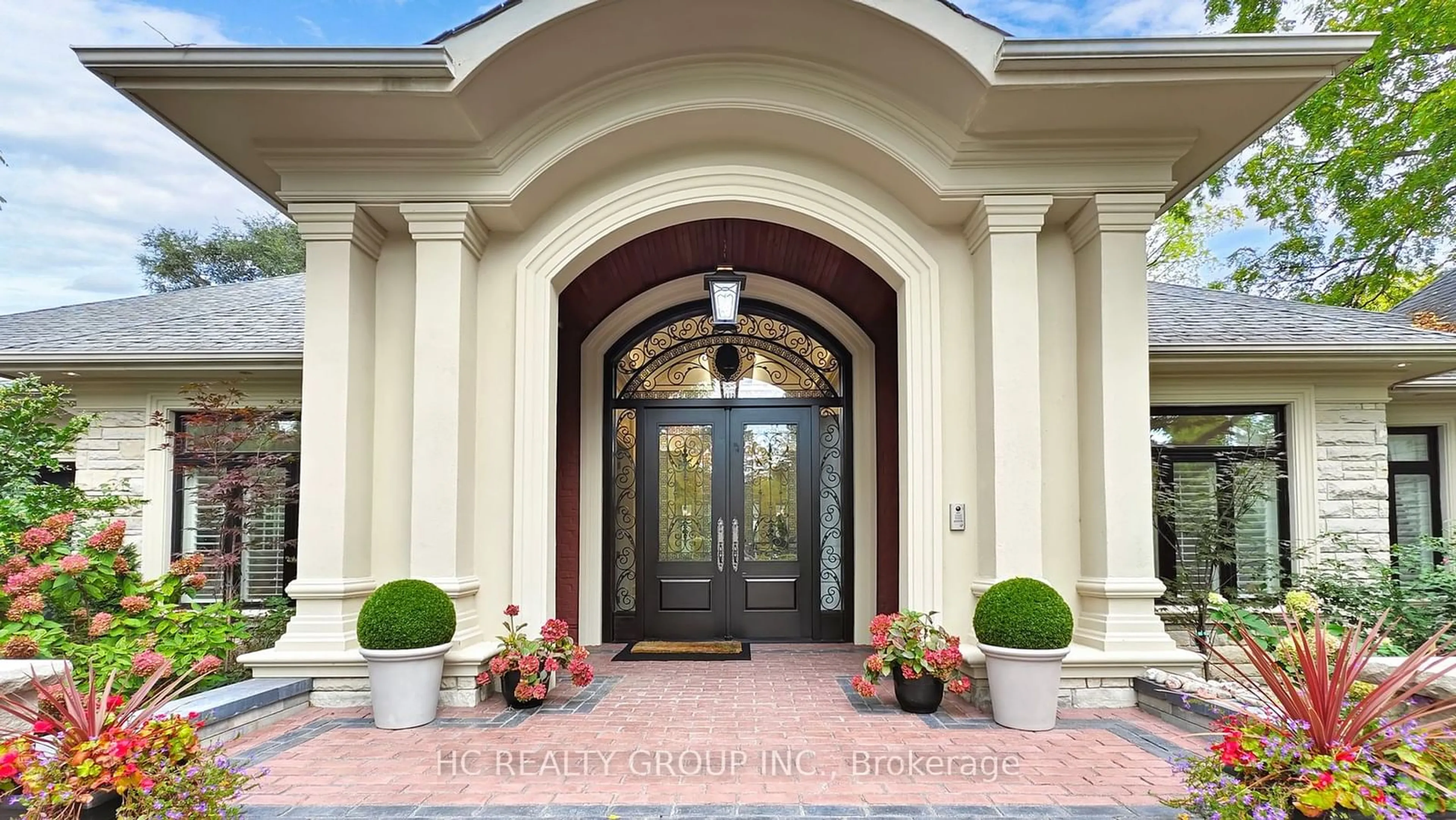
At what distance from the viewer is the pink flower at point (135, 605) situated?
462 cm

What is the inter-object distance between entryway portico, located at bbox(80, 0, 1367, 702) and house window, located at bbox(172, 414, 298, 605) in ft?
5.27

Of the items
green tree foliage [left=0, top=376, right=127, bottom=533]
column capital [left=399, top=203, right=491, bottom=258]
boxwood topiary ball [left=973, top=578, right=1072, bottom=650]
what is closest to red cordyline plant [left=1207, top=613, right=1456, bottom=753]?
boxwood topiary ball [left=973, top=578, right=1072, bottom=650]

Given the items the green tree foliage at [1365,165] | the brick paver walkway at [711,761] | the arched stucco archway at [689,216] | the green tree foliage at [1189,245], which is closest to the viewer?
the brick paver walkway at [711,761]

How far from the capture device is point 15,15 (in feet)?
44.8

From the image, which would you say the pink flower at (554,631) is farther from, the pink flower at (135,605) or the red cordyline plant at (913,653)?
the pink flower at (135,605)

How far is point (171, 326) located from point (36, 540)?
3327mm

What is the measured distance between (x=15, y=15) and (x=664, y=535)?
16289 millimetres

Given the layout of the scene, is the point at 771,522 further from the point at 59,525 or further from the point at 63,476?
the point at 63,476

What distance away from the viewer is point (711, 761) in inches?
143

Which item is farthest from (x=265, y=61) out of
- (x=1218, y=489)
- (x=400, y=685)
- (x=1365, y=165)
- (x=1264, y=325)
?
(x=1365, y=165)

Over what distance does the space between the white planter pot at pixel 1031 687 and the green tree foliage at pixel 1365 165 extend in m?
10.8

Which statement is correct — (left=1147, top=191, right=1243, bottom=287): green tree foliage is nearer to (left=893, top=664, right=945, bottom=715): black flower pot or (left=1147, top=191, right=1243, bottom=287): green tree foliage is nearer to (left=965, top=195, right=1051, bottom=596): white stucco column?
(left=965, top=195, right=1051, bottom=596): white stucco column

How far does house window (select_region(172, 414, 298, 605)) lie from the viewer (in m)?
5.90

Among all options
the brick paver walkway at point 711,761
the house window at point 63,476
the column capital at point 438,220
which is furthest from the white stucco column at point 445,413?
the house window at point 63,476
